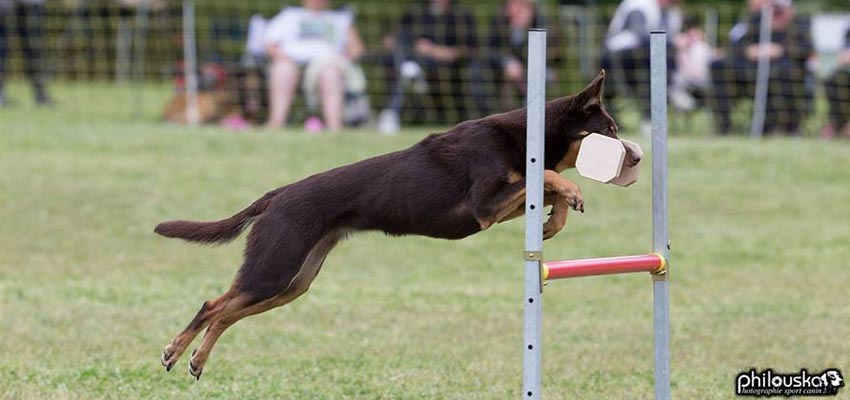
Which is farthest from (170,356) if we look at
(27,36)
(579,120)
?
(27,36)

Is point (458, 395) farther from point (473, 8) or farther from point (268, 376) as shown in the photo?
point (473, 8)

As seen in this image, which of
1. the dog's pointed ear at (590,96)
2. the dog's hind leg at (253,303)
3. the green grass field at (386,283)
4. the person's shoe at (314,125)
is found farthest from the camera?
the person's shoe at (314,125)

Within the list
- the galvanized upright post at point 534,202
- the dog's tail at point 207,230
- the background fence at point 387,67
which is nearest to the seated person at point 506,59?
the background fence at point 387,67

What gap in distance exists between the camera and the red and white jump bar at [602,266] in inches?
168

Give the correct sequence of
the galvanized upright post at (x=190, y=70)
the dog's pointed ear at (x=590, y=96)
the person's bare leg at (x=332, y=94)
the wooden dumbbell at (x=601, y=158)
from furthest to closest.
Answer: the galvanized upright post at (x=190, y=70)
the person's bare leg at (x=332, y=94)
the dog's pointed ear at (x=590, y=96)
the wooden dumbbell at (x=601, y=158)

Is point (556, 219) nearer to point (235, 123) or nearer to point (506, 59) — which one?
point (506, 59)

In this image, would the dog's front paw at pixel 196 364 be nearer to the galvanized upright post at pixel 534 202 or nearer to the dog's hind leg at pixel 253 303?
the dog's hind leg at pixel 253 303

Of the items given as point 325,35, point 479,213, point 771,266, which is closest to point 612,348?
point 479,213

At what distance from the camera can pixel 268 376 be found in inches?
232

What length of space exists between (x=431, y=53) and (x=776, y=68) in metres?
3.74

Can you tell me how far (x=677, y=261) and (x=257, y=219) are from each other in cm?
523

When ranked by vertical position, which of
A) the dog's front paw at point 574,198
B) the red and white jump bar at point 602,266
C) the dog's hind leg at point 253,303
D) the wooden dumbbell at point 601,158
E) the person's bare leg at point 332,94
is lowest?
the person's bare leg at point 332,94

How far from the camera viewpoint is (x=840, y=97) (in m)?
14.1

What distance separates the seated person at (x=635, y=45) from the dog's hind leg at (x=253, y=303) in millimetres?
9125
